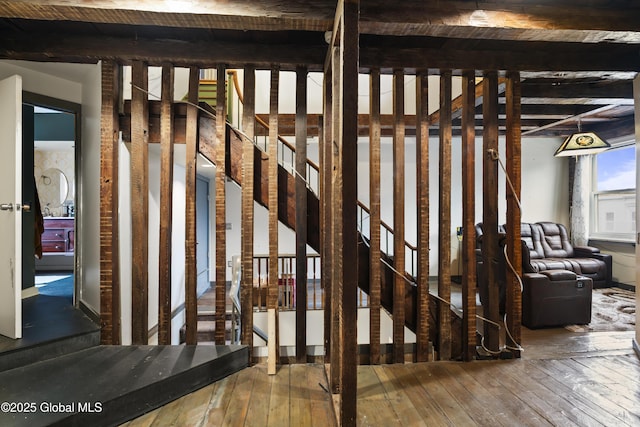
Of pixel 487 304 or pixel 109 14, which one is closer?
pixel 109 14

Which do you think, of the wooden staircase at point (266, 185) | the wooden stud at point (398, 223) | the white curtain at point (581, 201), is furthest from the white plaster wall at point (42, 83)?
the white curtain at point (581, 201)

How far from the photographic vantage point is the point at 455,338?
8.51 feet

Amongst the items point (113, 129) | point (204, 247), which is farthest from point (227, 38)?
point (204, 247)

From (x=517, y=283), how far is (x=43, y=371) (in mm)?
3507

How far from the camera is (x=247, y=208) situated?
2436 mm

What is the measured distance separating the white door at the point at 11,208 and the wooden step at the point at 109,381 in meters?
0.45

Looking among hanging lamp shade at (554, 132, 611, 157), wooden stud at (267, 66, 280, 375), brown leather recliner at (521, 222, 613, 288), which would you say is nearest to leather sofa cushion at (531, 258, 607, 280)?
brown leather recliner at (521, 222, 613, 288)

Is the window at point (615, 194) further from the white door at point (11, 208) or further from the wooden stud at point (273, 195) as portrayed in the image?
the white door at point (11, 208)

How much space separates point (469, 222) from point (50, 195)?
286 inches

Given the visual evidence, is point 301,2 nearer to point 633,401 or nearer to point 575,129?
point 633,401

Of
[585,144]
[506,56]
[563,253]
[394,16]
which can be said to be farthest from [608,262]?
[394,16]

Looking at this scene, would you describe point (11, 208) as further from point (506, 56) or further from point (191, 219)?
point (506, 56)

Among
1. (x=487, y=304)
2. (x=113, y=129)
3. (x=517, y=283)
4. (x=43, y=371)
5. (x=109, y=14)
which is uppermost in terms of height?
(x=109, y=14)

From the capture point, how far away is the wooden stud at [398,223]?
8.19 ft
